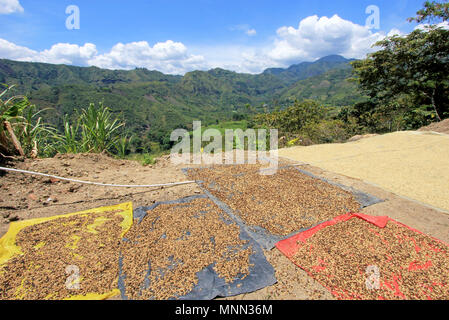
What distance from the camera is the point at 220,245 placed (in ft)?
6.48

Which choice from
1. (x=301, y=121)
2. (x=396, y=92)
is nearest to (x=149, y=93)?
(x=301, y=121)

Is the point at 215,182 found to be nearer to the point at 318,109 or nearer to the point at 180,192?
the point at 180,192

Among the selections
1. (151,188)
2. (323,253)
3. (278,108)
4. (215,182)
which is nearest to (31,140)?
(151,188)

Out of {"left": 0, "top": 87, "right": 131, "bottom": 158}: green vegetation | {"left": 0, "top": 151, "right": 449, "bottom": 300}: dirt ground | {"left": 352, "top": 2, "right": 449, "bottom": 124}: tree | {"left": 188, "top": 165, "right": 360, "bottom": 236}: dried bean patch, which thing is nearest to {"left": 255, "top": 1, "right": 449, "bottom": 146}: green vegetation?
{"left": 352, "top": 2, "right": 449, "bottom": 124}: tree

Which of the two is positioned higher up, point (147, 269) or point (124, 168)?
point (124, 168)

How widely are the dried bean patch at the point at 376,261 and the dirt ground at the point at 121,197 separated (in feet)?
0.56

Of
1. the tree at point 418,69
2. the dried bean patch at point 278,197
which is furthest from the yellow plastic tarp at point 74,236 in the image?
the tree at point 418,69

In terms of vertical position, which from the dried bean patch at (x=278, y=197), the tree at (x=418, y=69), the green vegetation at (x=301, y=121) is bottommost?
the dried bean patch at (x=278, y=197)

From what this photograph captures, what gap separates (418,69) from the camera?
8.98m

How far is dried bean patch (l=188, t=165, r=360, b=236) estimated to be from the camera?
2397 millimetres

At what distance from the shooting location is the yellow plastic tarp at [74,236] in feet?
4.83

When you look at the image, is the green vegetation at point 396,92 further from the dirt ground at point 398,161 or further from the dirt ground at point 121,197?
the dirt ground at point 121,197

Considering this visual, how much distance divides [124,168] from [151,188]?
3.62ft

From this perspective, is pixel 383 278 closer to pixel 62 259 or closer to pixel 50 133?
pixel 62 259
